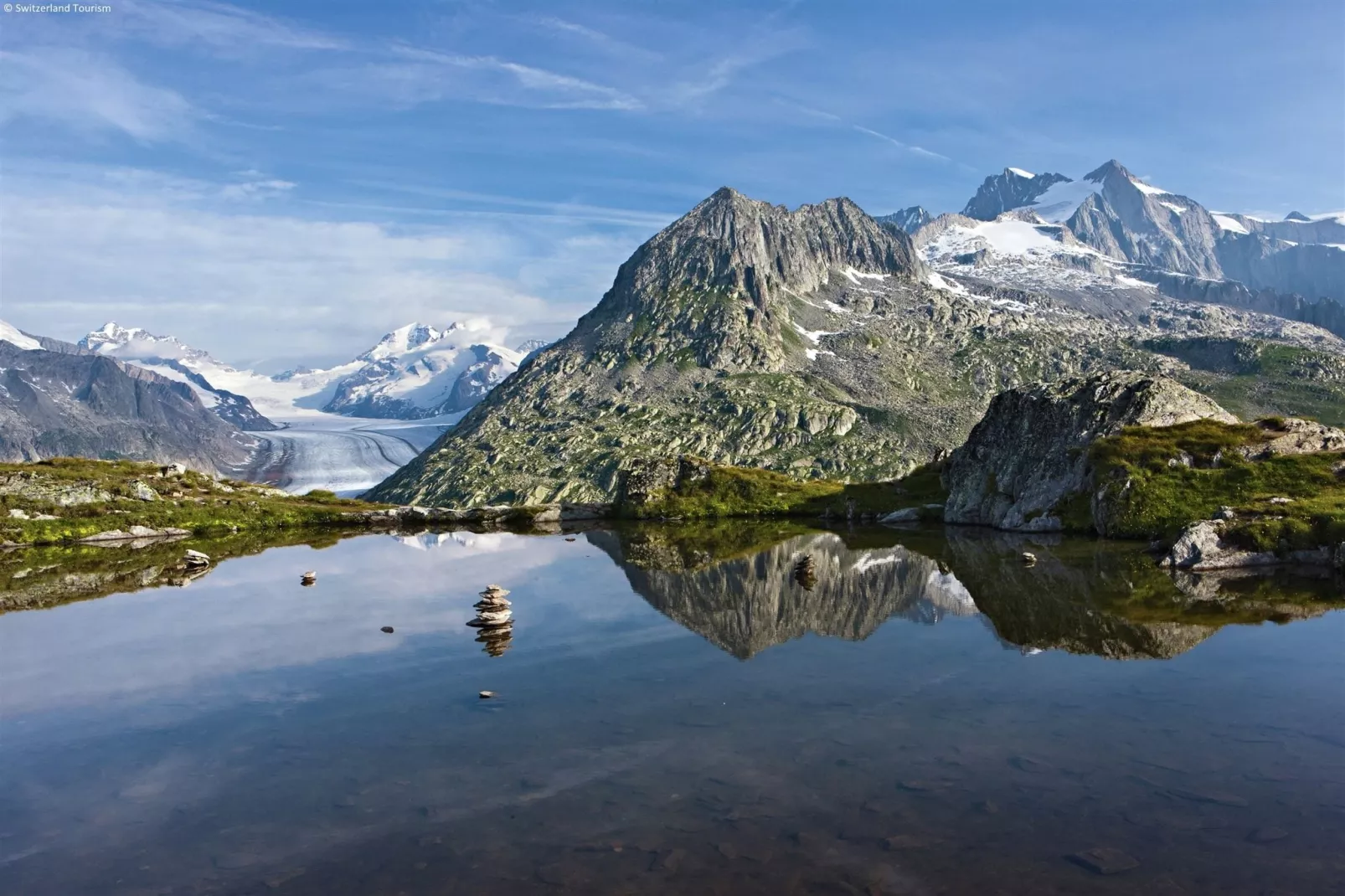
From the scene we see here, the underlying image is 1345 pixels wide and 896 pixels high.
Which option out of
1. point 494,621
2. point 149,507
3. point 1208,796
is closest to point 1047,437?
point 494,621

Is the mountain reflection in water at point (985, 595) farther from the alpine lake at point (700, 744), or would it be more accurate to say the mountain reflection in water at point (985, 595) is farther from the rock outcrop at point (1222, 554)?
the rock outcrop at point (1222, 554)

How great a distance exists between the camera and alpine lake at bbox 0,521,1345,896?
17328mm

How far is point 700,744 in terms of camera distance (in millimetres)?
24297

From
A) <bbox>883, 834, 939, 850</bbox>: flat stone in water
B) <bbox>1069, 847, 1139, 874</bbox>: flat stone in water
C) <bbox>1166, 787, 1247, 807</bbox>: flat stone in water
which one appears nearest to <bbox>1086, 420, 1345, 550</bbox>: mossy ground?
<bbox>1166, 787, 1247, 807</bbox>: flat stone in water

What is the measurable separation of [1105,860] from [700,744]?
1089cm

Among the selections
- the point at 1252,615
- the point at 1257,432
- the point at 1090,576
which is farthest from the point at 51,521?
the point at 1257,432

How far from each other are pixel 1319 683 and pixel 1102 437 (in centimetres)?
5702

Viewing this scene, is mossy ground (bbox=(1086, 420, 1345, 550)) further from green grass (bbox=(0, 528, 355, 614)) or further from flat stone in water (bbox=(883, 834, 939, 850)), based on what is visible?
green grass (bbox=(0, 528, 355, 614))

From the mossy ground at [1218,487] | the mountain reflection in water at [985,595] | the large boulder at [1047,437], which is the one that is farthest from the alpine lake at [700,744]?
the large boulder at [1047,437]

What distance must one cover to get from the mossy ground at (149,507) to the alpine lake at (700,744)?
56.4 metres

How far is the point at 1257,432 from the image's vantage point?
72438 millimetres

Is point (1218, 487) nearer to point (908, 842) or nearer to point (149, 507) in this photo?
point (908, 842)

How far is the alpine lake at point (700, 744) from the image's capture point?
17328mm

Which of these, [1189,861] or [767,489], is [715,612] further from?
[767,489]
